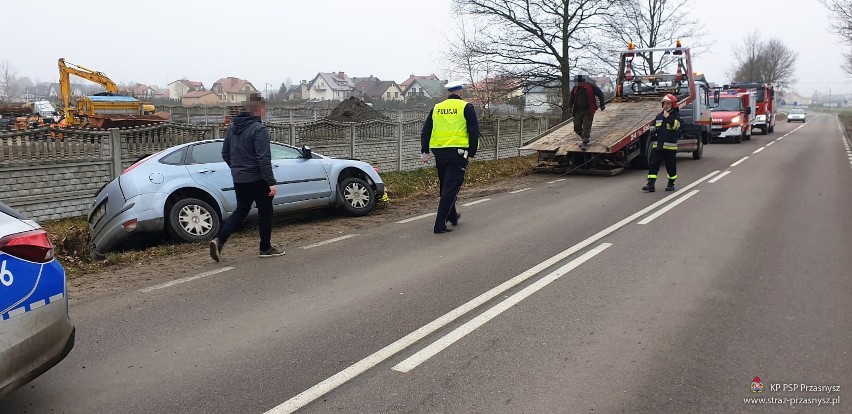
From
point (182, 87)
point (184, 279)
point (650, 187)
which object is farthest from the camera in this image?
point (182, 87)

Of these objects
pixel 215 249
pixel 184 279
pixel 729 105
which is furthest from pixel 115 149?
pixel 729 105

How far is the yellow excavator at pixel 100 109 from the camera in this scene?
2422 cm

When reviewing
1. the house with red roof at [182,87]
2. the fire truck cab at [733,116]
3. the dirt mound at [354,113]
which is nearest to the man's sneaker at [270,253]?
the dirt mound at [354,113]

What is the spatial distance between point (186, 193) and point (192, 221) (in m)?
0.36

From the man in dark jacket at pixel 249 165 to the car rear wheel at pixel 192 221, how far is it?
3.91ft

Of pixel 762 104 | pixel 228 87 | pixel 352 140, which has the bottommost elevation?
pixel 352 140

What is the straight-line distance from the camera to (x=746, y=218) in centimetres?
878

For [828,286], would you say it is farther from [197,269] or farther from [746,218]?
[197,269]

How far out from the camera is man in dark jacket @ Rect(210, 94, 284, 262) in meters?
6.30

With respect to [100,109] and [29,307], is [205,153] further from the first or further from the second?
[100,109]

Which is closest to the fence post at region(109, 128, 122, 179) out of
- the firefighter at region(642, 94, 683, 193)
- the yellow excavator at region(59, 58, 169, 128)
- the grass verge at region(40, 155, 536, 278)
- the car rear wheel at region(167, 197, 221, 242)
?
the grass verge at region(40, 155, 536, 278)

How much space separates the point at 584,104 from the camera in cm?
1356

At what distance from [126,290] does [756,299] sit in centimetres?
558

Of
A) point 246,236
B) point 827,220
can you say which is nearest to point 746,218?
point 827,220
